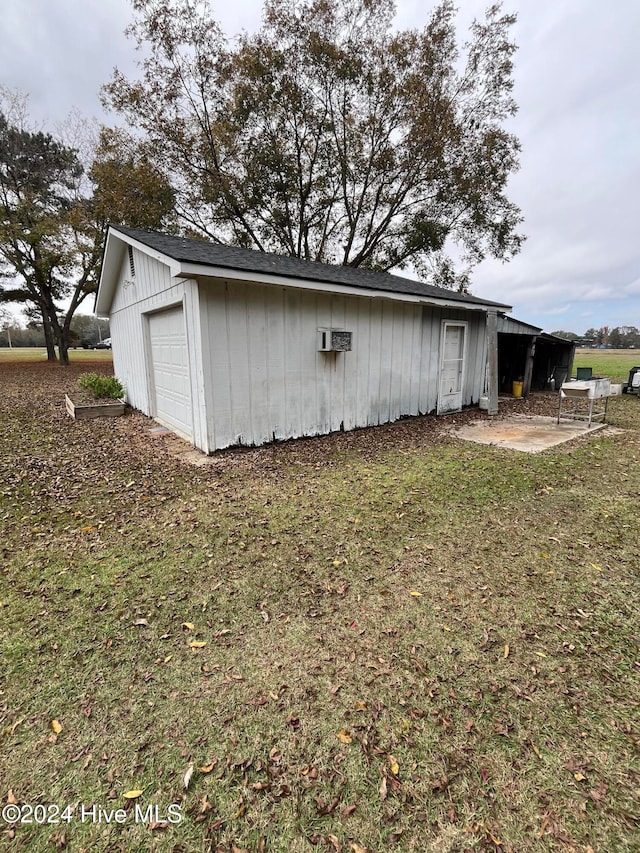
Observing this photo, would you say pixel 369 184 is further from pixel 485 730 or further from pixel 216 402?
pixel 485 730

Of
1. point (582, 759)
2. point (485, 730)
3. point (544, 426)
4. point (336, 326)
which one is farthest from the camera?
point (544, 426)

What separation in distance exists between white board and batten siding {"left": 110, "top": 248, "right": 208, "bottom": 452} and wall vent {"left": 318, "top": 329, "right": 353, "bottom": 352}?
6.87ft

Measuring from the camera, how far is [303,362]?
252 inches

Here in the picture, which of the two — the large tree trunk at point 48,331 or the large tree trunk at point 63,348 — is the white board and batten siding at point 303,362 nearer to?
the large tree trunk at point 63,348

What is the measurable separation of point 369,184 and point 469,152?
363cm

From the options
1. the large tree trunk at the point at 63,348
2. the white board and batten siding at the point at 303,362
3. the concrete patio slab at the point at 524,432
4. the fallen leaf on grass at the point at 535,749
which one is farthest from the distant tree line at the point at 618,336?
the fallen leaf on grass at the point at 535,749

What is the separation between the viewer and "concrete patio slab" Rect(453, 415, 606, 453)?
648 centimetres

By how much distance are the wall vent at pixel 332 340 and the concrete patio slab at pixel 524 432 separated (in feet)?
8.84

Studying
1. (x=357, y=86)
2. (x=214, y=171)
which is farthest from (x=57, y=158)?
(x=357, y=86)

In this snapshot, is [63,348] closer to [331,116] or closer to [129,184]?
[129,184]

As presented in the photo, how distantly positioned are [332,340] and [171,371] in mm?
2987

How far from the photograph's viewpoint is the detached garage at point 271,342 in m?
5.46

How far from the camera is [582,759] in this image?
155 centimetres

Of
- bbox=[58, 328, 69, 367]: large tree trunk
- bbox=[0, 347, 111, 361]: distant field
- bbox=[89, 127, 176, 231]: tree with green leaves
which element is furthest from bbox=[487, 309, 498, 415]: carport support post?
bbox=[0, 347, 111, 361]: distant field
